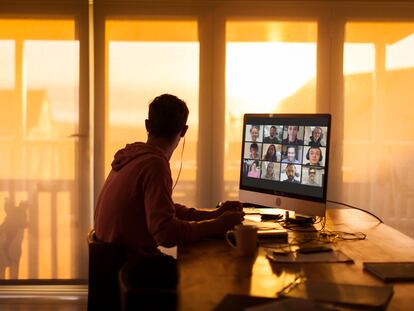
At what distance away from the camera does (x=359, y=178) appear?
13.1 ft

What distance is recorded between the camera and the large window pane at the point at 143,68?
398cm

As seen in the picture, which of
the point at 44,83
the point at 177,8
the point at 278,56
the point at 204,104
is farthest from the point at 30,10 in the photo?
the point at 278,56

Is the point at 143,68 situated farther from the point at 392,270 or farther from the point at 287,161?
the point at 392,270

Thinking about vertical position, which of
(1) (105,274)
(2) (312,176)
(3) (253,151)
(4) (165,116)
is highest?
(4) (165,116)

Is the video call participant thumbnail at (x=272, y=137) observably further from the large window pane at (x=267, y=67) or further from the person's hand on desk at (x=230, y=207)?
the large window pane at (x=267, y=67)

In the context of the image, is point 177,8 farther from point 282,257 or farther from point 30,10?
point 282,257

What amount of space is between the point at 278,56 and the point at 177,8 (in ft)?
2.82

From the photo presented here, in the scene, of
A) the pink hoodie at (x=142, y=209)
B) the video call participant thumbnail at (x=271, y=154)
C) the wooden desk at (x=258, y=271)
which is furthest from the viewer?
the video call participant thumbnail at (x=271, y=154)

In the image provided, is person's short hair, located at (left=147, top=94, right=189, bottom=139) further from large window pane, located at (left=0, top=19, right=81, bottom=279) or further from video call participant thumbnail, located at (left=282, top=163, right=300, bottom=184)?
large window pane, located at (left=0, top=19, right=81, bottom=279)

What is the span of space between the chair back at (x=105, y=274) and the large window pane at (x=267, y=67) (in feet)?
7.71

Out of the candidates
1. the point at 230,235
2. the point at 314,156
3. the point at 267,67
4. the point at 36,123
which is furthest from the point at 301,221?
the point at 36,123

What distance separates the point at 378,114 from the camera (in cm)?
398

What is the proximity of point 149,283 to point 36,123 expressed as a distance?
2.72 metres

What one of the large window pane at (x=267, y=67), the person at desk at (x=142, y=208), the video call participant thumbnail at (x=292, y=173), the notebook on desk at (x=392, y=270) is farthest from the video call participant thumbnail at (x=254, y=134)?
the large window pane at (x=267, y=67)
